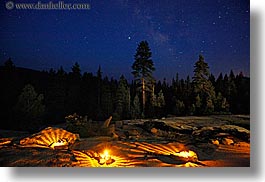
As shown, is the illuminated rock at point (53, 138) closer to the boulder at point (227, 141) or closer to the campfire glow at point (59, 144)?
the campfire glow at point (59, 144)

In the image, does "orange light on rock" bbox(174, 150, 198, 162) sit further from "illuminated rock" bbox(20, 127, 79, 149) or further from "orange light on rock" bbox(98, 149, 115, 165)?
"illuminated rock" bbox(20, 127, 79, 149)

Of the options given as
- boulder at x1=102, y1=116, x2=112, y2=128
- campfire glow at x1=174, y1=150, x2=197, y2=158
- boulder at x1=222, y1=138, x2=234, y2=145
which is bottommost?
campfire glow at x1=174, y1=150, x2=197, y2=158

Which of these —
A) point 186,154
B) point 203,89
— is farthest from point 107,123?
point 203,89

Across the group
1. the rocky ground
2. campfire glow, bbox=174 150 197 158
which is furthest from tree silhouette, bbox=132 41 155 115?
campfire glow, bbox=174 150 197 158

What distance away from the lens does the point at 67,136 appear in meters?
2.66

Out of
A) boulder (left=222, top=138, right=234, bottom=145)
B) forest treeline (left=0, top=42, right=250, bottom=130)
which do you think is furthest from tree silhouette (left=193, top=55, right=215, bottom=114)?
boulder (left=222, top=138, right=234, bottom=145)

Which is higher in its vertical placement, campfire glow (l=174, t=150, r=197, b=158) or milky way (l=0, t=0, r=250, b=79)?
milky way (l=0, t=0, r=250, b=79)

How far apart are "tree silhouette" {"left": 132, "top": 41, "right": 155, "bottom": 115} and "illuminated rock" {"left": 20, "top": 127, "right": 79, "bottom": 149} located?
20.7 inches

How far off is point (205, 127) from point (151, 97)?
0.42m

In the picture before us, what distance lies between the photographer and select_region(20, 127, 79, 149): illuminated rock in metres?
2.65

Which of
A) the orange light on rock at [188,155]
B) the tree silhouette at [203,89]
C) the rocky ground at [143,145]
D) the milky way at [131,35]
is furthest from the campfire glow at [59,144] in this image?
the tree silhouette at [203,89]

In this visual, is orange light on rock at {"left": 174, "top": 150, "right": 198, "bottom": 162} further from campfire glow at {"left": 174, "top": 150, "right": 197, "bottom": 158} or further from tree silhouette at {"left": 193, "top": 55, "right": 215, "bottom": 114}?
tree silhouette at {"left": 193, "top": 55, "right": 215, "bottom": 114}

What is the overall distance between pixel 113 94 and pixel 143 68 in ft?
0.88

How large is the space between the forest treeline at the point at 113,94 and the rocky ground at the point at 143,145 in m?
0.07
